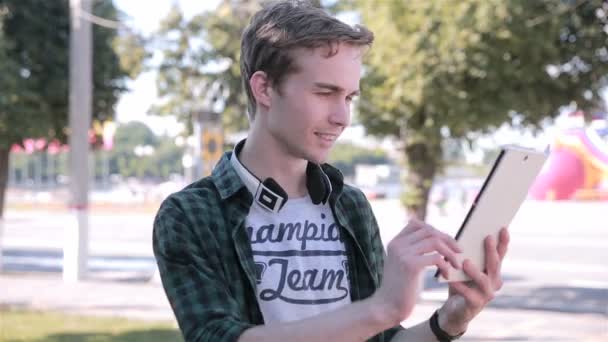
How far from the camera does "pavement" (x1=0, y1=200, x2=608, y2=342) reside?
9.29m

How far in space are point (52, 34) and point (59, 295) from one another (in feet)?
13.2

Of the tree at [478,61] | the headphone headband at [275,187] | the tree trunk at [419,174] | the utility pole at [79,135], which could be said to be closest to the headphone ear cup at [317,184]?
the headphone headband at [275,187]

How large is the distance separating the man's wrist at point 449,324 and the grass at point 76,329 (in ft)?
20.8

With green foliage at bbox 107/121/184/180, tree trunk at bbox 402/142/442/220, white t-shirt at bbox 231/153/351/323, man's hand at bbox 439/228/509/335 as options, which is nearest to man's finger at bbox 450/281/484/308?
man's hand at bbox 439/228/509/335

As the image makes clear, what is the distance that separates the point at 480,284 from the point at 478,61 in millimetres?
7725

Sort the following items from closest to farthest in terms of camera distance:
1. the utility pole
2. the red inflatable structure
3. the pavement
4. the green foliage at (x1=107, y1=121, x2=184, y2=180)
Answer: the pavement < the utility pole < the red inflatable structure < the green foliage at (x1=107, y1=121, x2=184, y2=180)

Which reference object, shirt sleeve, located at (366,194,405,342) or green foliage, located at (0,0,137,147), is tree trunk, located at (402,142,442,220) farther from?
shirt sleeve, located at (366,194,405,342)

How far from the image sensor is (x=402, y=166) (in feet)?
34.8

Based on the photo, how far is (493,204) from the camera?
60.3 inches

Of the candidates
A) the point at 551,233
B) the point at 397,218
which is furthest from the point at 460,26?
the point at 397,218

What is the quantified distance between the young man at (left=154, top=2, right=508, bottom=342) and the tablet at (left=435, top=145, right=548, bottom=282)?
23 millimetres

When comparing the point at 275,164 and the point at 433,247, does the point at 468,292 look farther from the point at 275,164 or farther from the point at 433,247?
the point at 275,164

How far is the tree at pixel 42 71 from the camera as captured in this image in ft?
37.0

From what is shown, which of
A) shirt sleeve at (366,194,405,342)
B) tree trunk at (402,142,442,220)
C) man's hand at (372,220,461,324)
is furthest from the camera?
tree trunk at (402,142,442,220)
